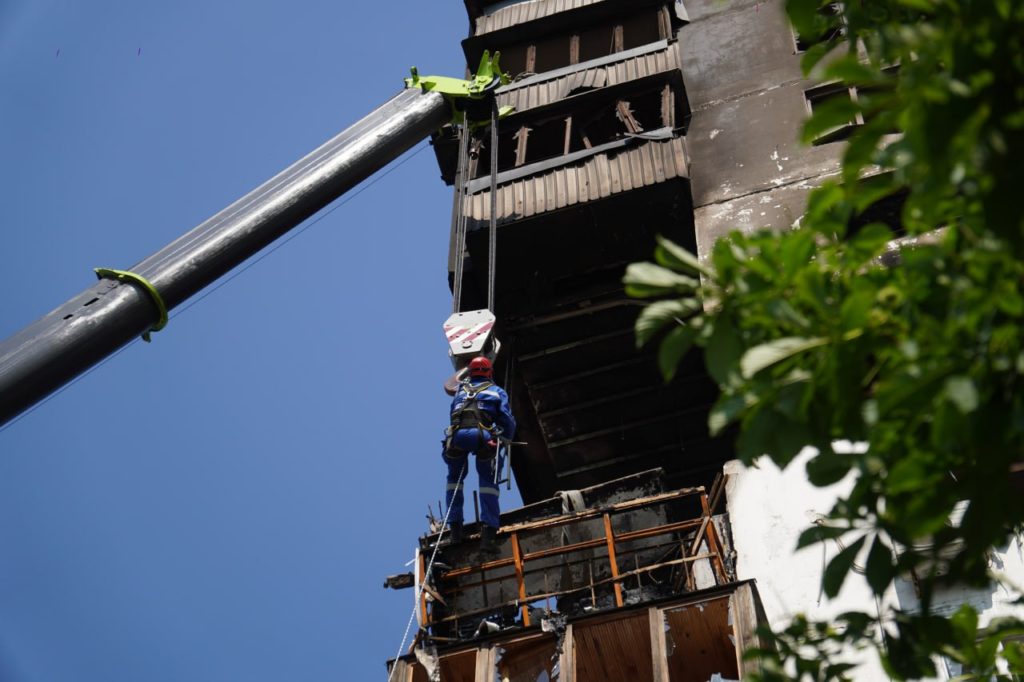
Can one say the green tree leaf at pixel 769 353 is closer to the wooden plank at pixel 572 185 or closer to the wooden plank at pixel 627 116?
the wooden plank at pixel 572 185

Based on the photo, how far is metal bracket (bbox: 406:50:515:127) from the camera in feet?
78.6

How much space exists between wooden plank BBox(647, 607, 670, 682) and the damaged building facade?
22cm

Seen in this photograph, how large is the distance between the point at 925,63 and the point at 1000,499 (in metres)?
1.50

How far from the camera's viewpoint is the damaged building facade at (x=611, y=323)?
1450 centimetres

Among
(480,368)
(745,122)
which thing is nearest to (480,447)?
(480,368)

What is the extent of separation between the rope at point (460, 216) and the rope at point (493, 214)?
460 mm

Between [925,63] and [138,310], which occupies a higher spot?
[138,310]

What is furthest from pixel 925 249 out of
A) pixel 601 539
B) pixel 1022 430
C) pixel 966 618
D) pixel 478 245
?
pixel 478 245

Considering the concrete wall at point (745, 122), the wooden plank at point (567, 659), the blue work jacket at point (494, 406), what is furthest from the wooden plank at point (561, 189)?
the wooden plank at point (567, 659)

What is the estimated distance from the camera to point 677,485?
2391cm

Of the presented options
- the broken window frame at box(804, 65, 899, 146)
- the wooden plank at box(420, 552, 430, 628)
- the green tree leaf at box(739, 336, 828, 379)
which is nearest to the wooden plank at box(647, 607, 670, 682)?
the wooden plank at box(420, 552, 430, 628)

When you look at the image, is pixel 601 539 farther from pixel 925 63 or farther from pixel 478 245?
pixel 925 63

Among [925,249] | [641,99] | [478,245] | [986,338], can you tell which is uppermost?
[641,99]

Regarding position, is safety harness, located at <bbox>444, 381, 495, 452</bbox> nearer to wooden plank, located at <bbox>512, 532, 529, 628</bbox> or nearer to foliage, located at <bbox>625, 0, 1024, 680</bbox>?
wooden plank, located at <bbox>512, 532, 529, 628</bbox>
